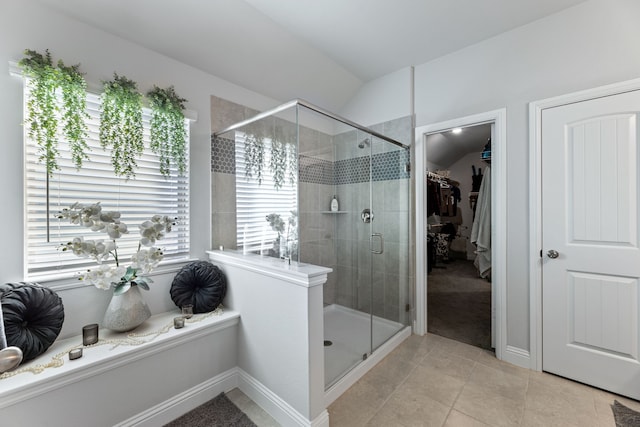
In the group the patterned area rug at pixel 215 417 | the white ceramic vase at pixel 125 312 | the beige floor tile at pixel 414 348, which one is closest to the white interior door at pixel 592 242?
the beige floor tile at pixel 414 348

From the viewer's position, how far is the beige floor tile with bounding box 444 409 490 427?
1.56 metres

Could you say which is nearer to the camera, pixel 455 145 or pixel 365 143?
pixel 365 143

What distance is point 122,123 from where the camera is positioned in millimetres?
1781

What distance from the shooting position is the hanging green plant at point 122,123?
67.4 inches

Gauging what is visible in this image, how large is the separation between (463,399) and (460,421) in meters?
0.22

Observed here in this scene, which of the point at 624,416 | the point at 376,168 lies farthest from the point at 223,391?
the point at 624,416

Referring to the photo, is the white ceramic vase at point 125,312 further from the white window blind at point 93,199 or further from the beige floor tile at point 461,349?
the beige floor tile at point 461,349

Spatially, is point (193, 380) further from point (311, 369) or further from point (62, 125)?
point (62, 125)

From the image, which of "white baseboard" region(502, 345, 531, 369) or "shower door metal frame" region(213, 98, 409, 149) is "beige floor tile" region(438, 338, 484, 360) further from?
"shower door metal frame" region(213, 98, 409, 149)

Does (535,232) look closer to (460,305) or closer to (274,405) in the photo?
(460,305)

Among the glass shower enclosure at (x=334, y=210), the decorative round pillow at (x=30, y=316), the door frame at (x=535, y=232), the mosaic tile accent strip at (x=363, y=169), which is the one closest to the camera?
the decorative round pillow at (x=30, y=316)

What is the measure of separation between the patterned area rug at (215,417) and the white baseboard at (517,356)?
6.90ft

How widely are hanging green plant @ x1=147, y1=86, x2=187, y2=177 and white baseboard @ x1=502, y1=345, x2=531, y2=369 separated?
3125mm

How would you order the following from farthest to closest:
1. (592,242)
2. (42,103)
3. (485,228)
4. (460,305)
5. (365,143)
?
(460,305)
(485,228)
(365,143)
(592,242)
(42,103)
